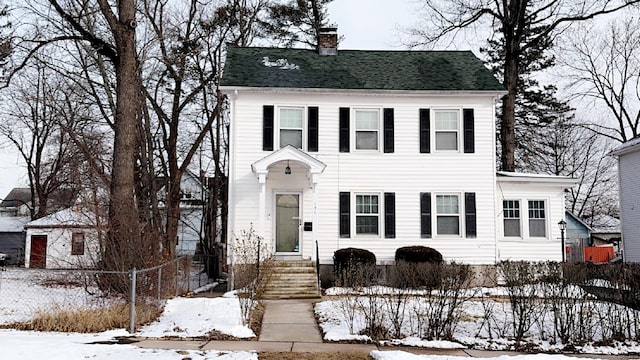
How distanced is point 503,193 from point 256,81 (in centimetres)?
864

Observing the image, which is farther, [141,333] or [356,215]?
[356,215]

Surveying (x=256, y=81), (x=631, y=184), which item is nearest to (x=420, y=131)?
(x=256, y=81)

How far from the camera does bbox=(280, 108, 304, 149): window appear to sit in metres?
16.6

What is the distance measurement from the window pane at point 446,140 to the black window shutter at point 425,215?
5.27 ft

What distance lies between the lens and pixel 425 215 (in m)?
16.5

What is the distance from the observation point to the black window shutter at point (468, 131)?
662 inches

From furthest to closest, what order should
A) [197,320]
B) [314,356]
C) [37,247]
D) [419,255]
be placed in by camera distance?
[37,247] → [419,255] → [197,320] → [314,356]

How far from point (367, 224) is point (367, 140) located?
262cm

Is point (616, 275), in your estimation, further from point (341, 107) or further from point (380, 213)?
point (341, 107)

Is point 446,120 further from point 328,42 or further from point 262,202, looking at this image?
point 262,202

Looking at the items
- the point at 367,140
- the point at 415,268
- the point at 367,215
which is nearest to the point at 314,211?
the point at 367,215

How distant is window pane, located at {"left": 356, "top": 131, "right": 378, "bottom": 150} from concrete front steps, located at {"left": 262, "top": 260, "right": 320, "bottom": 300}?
3999 mm

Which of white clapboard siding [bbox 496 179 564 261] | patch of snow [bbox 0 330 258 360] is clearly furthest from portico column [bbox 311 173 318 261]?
patch of snow [bbox 0 330 258 360]

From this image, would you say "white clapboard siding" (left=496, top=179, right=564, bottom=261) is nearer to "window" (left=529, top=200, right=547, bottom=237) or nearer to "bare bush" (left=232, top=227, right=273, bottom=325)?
"window" (left=529, top=200, right=547, bottom=237)
